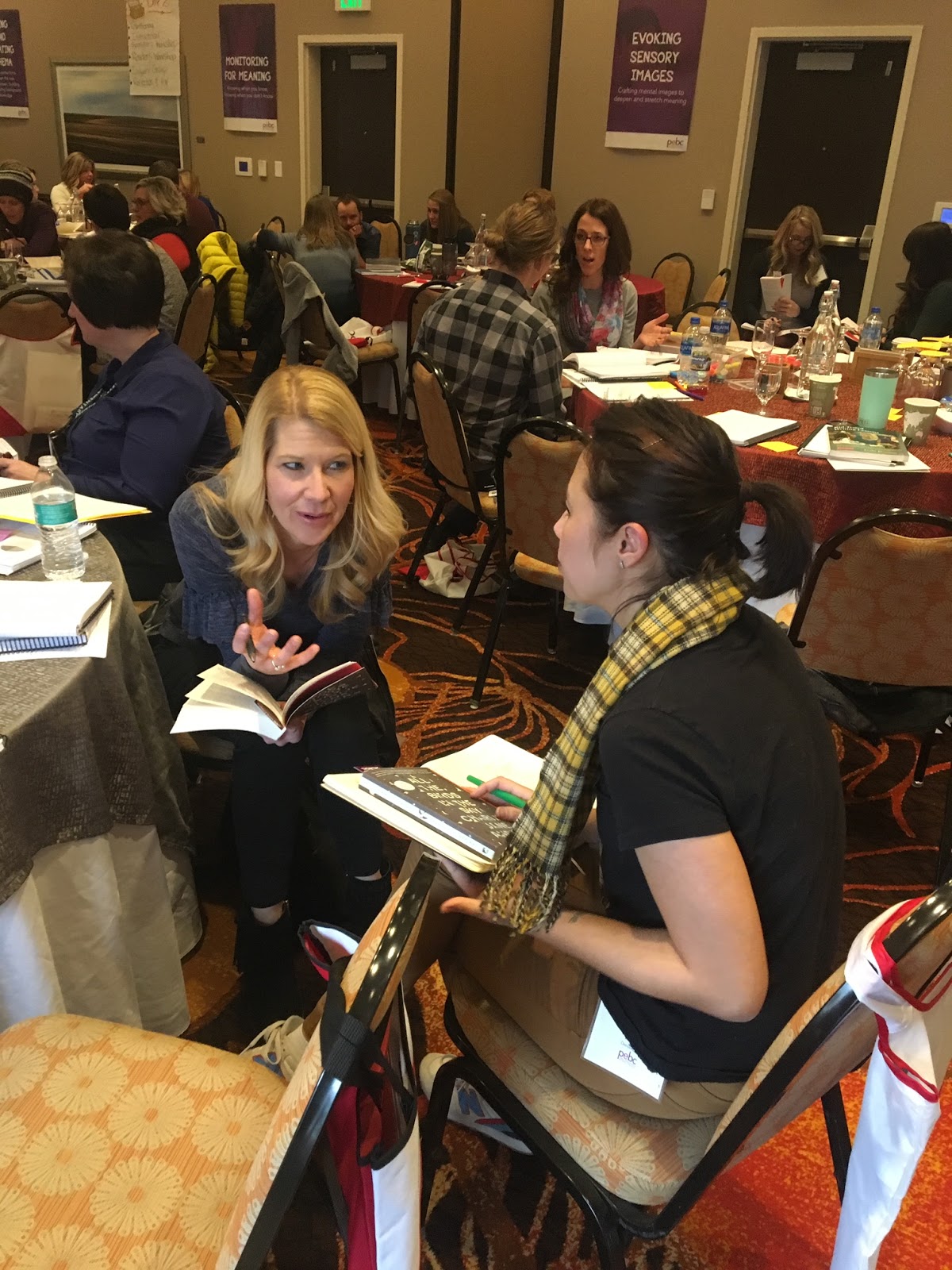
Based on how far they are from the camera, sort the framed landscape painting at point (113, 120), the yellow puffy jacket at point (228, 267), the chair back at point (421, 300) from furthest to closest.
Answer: the framed landscape painting at point (113, 120), the yellow puffy jacket at point (228, 267), the chair back at point (421, 300)

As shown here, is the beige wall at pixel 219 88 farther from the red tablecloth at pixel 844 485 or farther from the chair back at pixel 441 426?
the red tablecloth at pixel 844 485

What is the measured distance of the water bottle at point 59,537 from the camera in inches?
64.9

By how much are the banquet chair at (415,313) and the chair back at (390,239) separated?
7.60 feet

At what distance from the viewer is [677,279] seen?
6.70 meters

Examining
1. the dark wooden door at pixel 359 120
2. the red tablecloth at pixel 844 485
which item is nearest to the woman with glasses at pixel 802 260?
the red tablecloth at pixel 844 485

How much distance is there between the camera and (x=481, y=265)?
588 cm

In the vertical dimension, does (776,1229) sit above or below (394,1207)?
below

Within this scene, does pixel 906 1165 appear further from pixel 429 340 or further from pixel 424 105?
pixel 424 105

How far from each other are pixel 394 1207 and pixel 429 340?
9.76 ft

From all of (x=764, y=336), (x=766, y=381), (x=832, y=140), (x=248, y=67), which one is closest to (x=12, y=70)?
(x=248, y=67)

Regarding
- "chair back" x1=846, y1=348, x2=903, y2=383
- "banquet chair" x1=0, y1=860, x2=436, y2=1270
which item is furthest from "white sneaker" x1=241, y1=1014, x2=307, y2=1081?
"chair back" x1=846, y1=348, x2=903, y2=383

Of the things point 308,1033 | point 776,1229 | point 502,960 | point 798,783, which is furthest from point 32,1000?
point 776,1229

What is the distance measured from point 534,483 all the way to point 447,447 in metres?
0.58

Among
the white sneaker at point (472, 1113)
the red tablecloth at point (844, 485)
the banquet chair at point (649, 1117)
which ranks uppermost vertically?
the red tablecloth at point (844, 485)
